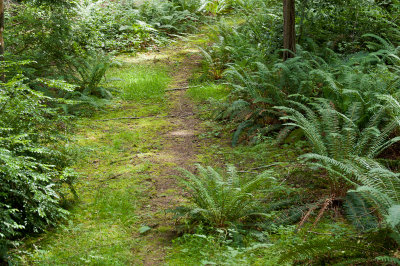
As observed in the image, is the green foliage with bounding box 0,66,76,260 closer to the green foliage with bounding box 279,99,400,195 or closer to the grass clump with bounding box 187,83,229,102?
the green foliage with bounding box 279,99,400,195

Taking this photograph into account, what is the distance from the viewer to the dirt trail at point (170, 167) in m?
3.95

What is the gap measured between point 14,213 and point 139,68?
7.58 m

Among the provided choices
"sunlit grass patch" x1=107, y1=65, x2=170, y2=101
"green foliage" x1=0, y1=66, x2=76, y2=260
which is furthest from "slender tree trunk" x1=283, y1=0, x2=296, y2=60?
"green foliage" x1=0, y1=66, x2=76, y2=260

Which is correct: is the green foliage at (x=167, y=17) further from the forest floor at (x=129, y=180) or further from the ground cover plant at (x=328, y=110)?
the forest floor at (x=129, y=180)

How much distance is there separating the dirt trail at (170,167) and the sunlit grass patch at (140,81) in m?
0.28

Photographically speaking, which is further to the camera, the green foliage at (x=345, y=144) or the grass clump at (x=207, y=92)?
the grass clump at (x=207, y=92)

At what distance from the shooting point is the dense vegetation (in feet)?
11.6

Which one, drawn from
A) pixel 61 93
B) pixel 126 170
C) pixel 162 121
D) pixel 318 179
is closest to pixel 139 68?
pixel 61 93

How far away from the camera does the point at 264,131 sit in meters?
6.41

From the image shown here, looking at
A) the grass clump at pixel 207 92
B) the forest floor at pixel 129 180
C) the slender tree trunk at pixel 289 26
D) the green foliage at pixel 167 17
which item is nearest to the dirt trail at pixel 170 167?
the forest floor at pixel 129 180

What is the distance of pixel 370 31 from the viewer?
8.35 meters

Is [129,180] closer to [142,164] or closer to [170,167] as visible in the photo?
[142,164]

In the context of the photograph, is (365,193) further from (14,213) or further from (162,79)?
(162,79)

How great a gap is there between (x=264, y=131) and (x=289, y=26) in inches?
82.6
